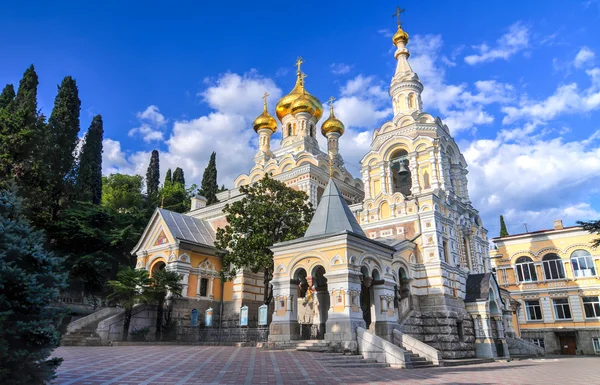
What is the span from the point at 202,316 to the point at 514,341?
685 inches

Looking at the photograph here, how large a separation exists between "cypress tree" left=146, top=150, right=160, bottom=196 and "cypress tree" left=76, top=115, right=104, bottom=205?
465 inches

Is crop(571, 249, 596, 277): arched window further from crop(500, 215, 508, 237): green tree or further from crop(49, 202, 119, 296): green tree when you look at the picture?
crop(49, 202, 119, 296): green tree

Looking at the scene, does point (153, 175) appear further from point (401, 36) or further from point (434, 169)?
point (434, 169)

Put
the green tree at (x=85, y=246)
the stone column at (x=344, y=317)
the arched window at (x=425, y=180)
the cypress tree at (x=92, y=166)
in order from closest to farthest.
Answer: the stone column at (x=344, y=317), the arched window at (x=425, y=180), the green tree at (x=85, y=246), the cypress tree at (x=92, y=166)

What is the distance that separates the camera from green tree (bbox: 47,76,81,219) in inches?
1046

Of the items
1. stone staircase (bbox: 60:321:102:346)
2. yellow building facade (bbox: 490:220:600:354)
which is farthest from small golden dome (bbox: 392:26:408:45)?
stone staircase (bbox: 60:321:102:346)

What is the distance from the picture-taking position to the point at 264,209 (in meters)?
20.4

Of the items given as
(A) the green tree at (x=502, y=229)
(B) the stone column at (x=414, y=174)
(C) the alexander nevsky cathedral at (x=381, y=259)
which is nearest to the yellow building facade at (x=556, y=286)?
(C) the alexander nevsky cathedral at (x=381, y=259)

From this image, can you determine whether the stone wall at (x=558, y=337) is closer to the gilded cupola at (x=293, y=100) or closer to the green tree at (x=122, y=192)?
the gilded cupola at (x=293, y=100)

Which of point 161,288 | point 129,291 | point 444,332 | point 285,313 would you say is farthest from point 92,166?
point 444,332

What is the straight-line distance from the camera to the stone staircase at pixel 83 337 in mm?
16406

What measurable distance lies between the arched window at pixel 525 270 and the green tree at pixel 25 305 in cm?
3261

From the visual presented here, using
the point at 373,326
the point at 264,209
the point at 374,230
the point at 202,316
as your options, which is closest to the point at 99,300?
the point at 202,316

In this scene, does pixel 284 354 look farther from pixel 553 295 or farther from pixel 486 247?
pixel 553 295
